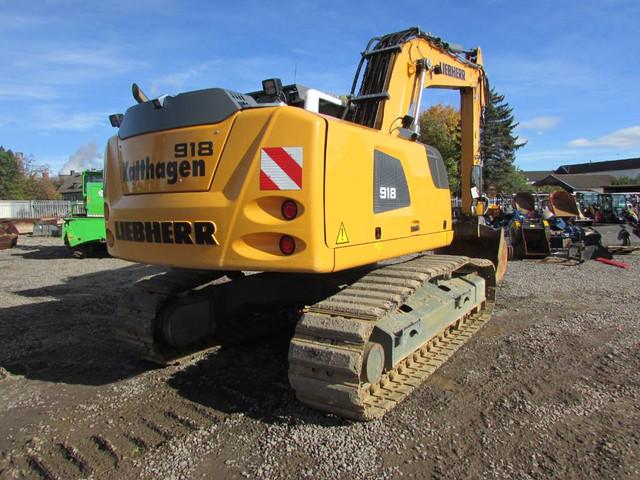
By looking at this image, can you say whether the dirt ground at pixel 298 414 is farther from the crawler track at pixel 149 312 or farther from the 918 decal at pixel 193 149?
the 918 decal at pixel 193 149

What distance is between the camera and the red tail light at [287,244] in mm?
3062

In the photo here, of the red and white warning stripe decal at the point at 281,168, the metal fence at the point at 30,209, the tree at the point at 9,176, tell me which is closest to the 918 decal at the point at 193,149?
the red and white warning stripe decal at the point at 281,168

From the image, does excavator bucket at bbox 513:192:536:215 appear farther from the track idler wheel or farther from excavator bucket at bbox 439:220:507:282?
the track idler wheel

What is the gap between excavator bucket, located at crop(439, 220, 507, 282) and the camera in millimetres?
6750

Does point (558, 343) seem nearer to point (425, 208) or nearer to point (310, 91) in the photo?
point (425, 208)

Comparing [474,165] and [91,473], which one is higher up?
[474,165]

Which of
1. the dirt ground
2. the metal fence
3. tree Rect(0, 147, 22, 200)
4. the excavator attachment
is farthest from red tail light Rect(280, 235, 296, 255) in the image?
tree Rect(0, 147, 22, 200)

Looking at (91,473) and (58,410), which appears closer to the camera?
(91,473)

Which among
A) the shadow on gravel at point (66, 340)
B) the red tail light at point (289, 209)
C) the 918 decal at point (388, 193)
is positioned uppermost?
the 918 decal at point (388, 193)

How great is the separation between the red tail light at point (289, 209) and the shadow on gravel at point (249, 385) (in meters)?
1.41

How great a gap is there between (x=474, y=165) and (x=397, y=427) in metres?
4.54

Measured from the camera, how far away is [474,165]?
688 centimetres

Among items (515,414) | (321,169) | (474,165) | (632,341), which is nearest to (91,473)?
(321,169)

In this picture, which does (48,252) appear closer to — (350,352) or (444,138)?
(350,352)
